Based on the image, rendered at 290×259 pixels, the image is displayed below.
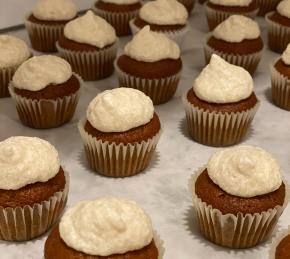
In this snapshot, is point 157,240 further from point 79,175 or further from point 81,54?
point 81,54

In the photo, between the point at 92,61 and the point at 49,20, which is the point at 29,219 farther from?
the point at 49,20

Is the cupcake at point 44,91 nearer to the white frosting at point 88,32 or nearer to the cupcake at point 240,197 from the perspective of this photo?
the white frosting at point 88,32

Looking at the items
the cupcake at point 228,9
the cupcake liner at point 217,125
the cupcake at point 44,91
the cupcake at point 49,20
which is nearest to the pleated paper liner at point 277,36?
the cupcake at point 228,9

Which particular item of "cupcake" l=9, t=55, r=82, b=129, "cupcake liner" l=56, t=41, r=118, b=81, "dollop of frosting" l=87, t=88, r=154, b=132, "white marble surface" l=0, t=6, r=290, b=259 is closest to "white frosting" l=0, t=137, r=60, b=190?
"white marble surface" l=0, t=6, r=290, b=259

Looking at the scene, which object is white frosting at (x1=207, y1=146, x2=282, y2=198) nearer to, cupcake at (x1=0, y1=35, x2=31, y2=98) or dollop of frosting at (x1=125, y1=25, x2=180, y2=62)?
dollop of frosting at (x1=125, y1=25, x2=180, y2=62)

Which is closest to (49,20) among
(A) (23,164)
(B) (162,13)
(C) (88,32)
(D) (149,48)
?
(C) (88,32)

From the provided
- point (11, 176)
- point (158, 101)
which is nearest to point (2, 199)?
point (11, 176)

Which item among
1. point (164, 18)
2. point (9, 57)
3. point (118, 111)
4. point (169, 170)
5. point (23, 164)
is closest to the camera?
point (23, 164)
